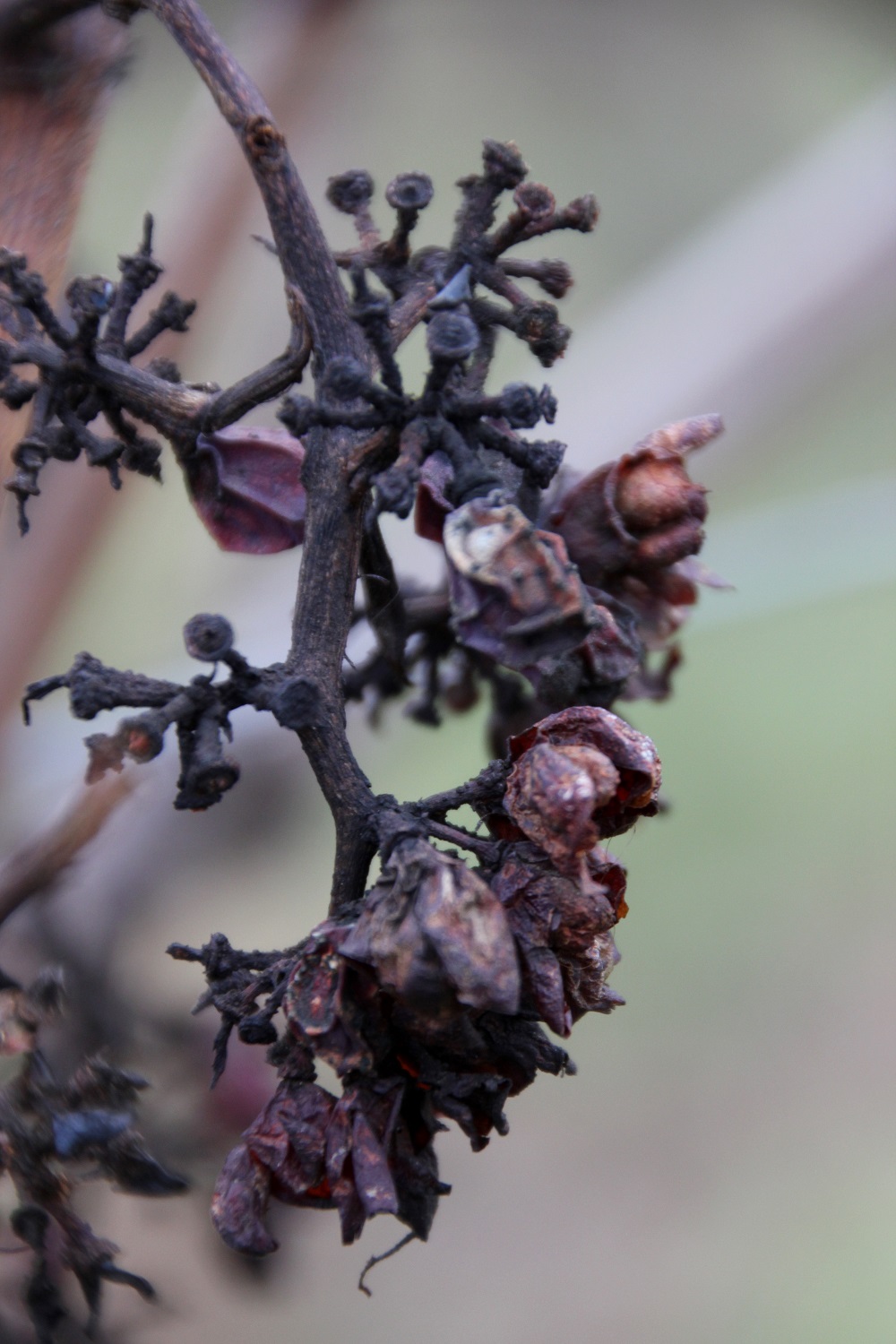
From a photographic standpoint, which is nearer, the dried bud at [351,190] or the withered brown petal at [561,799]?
the withered brown petal at [561,799]

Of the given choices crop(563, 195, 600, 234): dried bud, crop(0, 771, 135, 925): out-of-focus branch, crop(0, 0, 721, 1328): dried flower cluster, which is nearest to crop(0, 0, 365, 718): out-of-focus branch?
crop(0, 771, 135, 925): out-of-focus branch

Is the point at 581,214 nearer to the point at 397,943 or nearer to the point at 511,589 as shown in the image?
the point at 511,589

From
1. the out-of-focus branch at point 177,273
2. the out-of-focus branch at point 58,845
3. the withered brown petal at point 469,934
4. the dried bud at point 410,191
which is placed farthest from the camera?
the out-of-focus branch at point 177,273

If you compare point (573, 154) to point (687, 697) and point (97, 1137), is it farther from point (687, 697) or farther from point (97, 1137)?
point (97, 1137)

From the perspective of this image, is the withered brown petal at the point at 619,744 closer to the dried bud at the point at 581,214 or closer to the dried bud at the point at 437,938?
the dried bud at the point at 437,938

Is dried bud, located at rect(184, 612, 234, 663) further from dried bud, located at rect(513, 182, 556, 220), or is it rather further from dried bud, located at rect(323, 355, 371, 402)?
dried bud, located at rect(513, 182, 556, 220)

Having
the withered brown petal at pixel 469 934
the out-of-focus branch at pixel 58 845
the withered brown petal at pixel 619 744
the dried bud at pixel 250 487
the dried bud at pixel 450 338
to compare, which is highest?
the dried bud at pixel 450 338

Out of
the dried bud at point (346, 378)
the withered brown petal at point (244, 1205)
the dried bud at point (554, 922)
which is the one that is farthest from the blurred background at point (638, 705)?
the dried bud at point (346, 378)
